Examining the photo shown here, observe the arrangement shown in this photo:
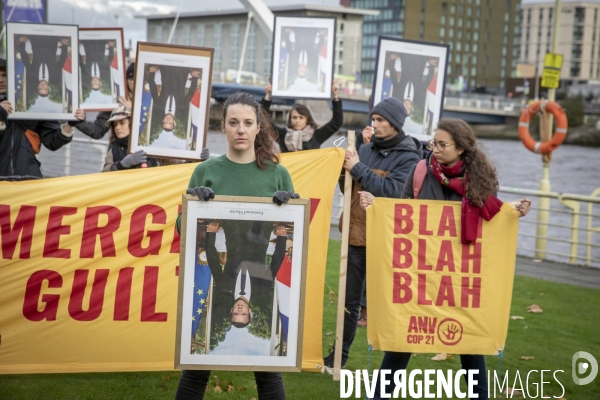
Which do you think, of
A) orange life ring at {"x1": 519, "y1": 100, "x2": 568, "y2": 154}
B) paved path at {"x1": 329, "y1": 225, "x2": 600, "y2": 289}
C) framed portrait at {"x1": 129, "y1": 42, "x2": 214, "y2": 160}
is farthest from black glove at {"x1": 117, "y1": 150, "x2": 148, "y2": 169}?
orange life ring at {"x1": 519, "y1": 100, "x2": 568, "y2": 154}

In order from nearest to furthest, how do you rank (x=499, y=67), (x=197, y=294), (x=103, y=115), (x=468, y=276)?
(x=197, y=294)
(x=468, y=276)
(x=103, y=115)
(x=499, y=67)

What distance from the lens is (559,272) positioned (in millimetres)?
10984

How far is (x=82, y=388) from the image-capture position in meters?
5.25

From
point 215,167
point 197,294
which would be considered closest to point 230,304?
point 197,294

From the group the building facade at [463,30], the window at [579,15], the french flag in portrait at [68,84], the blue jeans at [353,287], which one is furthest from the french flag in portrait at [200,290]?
the window at [579,15]

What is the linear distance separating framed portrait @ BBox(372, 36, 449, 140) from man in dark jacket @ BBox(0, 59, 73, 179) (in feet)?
8.69

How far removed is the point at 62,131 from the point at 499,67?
146767mm

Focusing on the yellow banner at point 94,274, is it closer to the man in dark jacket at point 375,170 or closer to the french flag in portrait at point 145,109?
the man in dark jacket at point 375,170

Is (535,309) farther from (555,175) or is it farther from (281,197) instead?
(555,175)

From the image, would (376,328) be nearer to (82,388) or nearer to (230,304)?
(230,304)

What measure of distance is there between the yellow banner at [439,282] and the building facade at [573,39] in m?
152

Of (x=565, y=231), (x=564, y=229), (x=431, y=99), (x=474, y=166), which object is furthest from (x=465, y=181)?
(x=564, y=229)

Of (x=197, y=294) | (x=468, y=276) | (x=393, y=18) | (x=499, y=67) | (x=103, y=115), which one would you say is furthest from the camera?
A: (x=499, y=67)

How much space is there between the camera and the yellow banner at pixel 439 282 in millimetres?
4805
